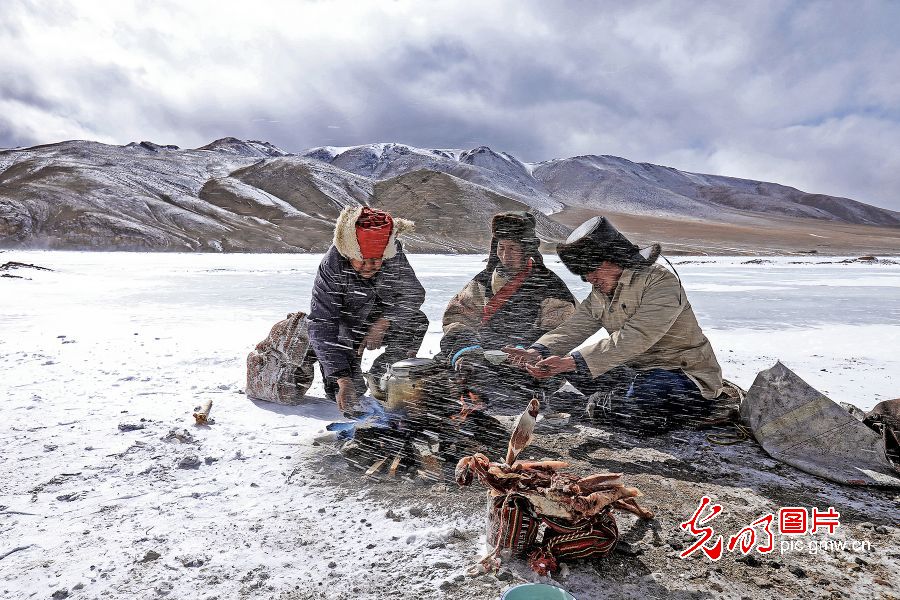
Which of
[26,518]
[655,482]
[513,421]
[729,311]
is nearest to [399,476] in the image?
[513,421]

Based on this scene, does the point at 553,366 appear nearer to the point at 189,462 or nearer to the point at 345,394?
the point at 345,394

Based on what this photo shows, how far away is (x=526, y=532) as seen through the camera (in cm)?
164

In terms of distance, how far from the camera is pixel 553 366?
253 cm

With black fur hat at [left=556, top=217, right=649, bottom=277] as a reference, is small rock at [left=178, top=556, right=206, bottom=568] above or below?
below

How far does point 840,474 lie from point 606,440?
3.28 feet

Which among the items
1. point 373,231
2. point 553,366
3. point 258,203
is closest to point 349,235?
point 373,231

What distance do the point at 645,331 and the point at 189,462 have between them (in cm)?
221

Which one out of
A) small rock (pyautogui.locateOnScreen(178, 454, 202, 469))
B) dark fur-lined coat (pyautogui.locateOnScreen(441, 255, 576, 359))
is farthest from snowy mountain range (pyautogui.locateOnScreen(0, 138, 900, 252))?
small rock (pyautogui.locateOnScreen(178, 454, 202, 469))

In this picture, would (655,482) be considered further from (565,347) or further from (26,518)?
(26,518)

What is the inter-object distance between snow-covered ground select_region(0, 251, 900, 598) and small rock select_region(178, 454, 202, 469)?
3cm

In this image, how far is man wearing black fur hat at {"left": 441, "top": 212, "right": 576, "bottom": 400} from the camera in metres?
2.99

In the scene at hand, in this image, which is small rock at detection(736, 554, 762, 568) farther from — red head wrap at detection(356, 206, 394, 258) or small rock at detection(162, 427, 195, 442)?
small rock at detection(162, 427, 195, 442)

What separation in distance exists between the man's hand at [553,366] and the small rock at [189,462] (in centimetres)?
162

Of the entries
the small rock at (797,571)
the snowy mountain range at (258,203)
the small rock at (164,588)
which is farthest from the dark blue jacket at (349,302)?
the small rock at (797,571)
